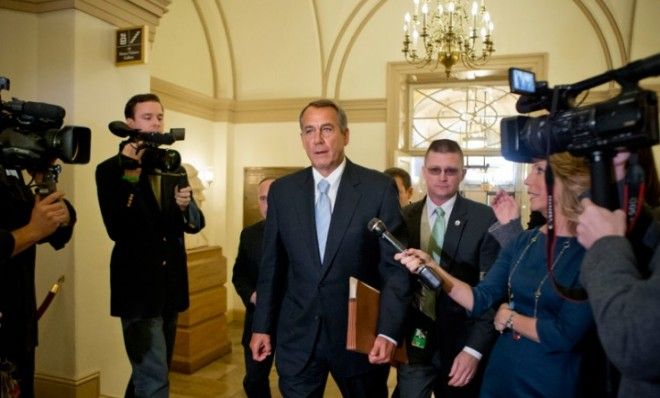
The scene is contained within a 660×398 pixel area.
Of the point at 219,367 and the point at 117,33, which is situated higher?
the point at 117,33

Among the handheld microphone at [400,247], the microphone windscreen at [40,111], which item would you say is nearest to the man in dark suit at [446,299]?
the handheld microphone at [400,247]

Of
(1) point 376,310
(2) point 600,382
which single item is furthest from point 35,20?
(2) point 600,382

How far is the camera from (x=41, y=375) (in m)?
2.94

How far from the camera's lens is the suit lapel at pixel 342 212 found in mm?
1790

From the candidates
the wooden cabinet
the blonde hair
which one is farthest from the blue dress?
the wooden cabinet

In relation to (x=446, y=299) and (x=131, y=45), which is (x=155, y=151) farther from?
(x=446, y=299)

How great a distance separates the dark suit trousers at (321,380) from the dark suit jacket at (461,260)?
30 cm

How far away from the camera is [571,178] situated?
1.27 meters

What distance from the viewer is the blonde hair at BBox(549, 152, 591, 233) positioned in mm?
1253

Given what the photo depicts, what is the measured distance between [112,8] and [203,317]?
259 centimetres

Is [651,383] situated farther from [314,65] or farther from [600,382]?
[314,65]

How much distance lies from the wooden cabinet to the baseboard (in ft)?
3.97

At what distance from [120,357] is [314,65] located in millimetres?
4072

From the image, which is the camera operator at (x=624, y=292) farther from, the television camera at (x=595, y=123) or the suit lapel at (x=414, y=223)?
the suit lapel at (x=414, y=223)
